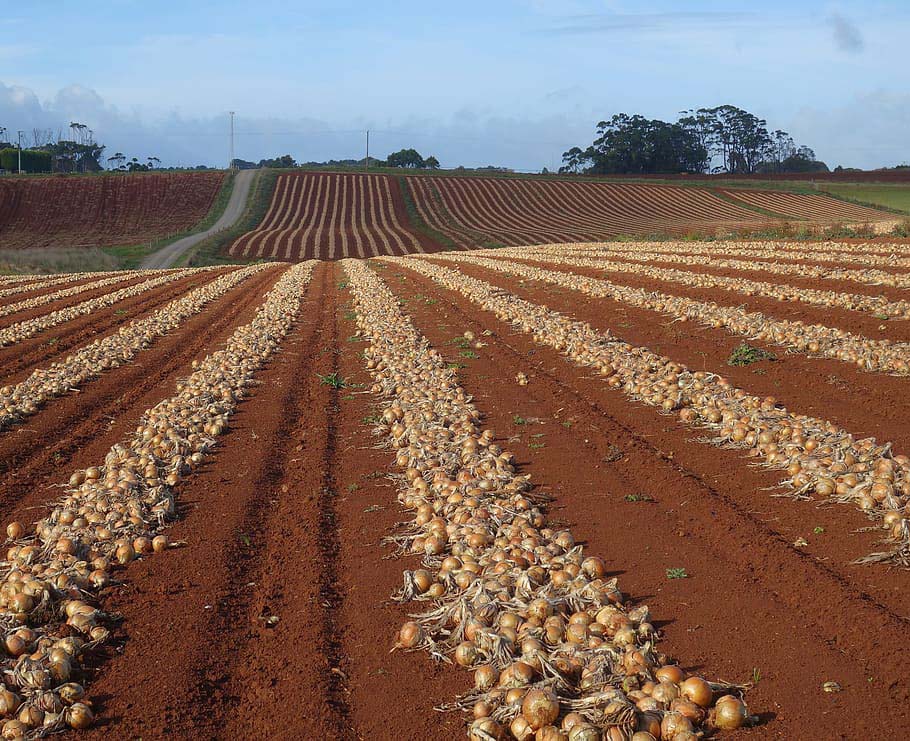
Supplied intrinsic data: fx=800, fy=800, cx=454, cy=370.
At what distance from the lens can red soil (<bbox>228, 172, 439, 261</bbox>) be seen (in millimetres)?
48434

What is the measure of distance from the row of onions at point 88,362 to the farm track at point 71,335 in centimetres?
35

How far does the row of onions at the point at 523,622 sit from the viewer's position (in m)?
3.63

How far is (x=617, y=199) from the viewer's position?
7588cm

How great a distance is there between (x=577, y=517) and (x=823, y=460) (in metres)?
2.10

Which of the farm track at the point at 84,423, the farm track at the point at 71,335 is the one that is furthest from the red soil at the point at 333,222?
the farm track at the point at 84,423

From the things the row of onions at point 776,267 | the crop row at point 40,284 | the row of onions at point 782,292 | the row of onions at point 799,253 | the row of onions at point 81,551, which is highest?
the row of onions at point 799,253

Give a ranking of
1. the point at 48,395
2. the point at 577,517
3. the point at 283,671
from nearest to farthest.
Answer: the point at 283,671 → the point at 577,517 → the point at 48,395

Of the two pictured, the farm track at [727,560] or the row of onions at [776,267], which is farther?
the row of onions at [776,267]

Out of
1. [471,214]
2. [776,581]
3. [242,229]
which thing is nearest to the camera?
[776,581]

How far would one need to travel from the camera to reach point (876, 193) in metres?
72.1

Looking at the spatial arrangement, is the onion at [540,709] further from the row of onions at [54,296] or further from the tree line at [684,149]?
the tree line at [684,149]

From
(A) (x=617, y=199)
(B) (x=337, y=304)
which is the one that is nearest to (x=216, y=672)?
(B) (x=337, y=304)

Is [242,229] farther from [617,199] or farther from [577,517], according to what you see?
[577,517]

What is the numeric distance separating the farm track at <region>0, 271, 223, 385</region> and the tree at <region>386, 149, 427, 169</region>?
349ft
